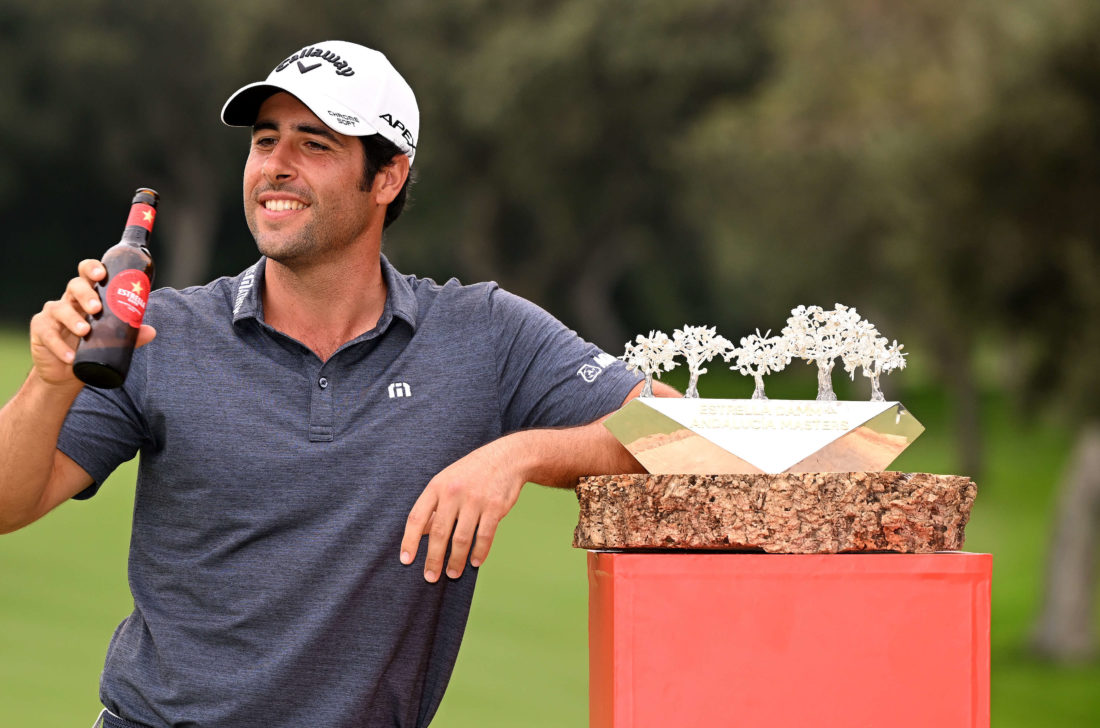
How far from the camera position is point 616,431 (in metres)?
2.50

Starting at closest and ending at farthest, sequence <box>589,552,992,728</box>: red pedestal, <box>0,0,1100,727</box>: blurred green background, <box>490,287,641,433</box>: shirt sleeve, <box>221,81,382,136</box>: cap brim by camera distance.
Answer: <box>589,552,992,728</box>: red pedestal, <box>221,81,382,136</box>: cap brim, <box>490,287,641,433</box>: shirt sleeve, <box>0,0,1100,727</box>: blurred green background

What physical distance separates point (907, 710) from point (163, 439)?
1.48 m

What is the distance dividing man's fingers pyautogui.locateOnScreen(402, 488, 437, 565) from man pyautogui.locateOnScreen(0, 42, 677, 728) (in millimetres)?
38

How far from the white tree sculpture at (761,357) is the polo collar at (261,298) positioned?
76 centimetres

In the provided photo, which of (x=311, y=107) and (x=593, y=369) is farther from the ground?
(x=311, y=107)

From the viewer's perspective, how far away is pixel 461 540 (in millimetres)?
2479

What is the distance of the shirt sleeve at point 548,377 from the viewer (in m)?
2.97

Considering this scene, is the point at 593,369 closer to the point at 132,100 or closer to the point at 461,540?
the point at 461,540

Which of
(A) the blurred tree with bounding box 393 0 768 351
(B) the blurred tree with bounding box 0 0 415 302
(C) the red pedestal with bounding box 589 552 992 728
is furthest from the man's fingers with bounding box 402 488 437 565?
(B) the blurred tree with bounding box 0 0 415 302

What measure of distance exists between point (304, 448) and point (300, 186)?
1.79 feet

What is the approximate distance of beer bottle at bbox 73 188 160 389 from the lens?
2.38 metres

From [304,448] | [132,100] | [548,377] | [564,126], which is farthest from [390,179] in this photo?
[132,100]

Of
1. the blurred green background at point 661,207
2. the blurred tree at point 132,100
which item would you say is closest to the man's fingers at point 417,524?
the blurred green background at point 661,207

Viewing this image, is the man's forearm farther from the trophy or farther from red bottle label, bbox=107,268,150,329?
red bottle label, bbox=107,268,150,329
